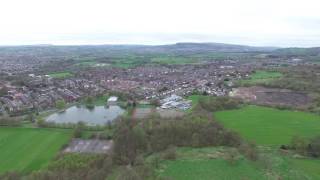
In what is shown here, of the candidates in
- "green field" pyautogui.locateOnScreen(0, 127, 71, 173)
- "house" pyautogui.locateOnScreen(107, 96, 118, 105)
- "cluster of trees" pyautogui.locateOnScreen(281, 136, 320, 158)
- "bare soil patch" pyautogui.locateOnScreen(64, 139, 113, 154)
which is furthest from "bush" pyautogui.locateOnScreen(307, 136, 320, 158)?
"house" pyautogui.locateOnScreen(107, 96, 118, 105)

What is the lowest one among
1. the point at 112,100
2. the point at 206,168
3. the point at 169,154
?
the point at 112,100

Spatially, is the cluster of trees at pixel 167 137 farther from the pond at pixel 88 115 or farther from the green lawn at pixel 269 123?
the pond at pixel 88 115

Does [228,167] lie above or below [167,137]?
below

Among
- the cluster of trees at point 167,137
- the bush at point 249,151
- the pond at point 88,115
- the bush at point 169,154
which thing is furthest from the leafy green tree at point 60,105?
the bush at point 249,151

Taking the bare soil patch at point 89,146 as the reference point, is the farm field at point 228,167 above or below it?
above

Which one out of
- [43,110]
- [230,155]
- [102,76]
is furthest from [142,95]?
[230,155]

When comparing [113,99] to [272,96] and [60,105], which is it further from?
[272,96]

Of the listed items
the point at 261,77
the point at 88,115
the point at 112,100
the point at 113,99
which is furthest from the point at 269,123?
the point at 261,77

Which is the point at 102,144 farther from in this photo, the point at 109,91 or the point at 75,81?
the point at 75,81
